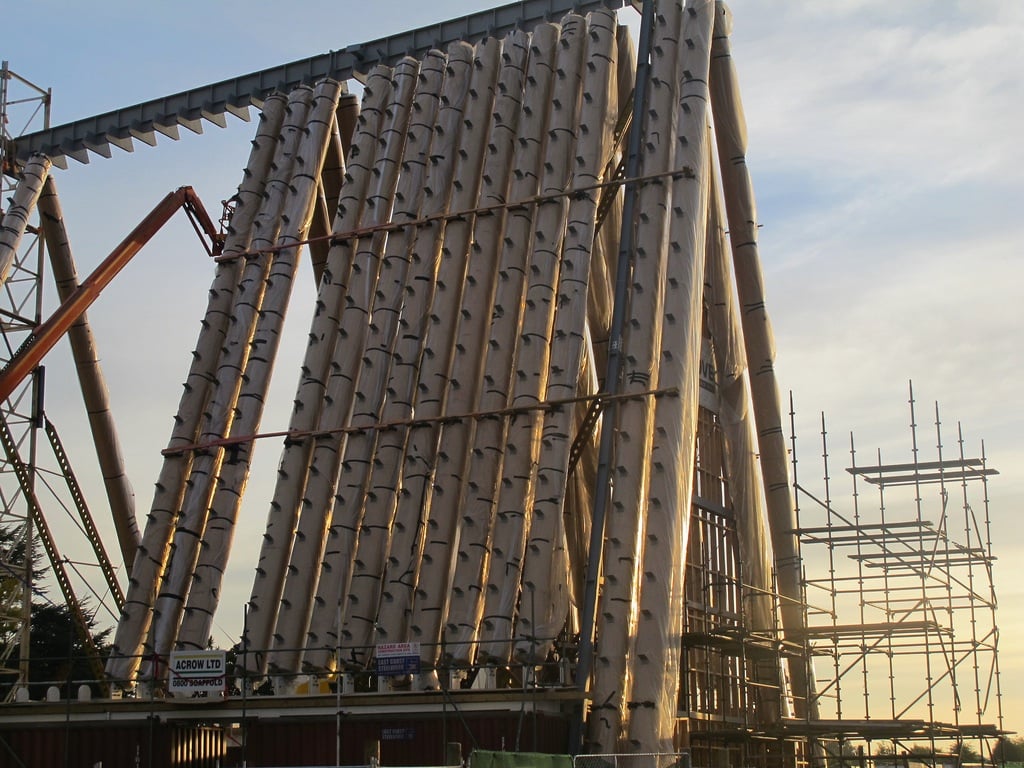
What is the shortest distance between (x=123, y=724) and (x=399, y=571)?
6.09m

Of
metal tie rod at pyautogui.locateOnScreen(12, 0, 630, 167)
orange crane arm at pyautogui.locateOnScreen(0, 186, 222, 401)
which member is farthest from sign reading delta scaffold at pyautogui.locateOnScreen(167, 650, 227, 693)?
metal tie rod at pyautogui.locateOnScreen(12, 0, 630, 167)

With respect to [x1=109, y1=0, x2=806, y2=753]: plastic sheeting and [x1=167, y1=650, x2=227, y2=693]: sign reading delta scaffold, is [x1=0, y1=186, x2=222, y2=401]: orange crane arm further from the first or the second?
[x1=167, y1=650, x2=227, y2=693]: sign reading delta scaffold

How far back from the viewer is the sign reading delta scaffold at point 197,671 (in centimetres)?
2773

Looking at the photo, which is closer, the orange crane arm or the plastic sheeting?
the plastic sheeting

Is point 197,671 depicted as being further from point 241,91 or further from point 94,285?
point 241,91

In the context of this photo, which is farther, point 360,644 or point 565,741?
point 360,644

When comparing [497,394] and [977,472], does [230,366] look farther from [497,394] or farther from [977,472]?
[977,472]

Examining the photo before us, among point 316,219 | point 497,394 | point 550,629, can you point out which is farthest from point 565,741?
point 316,219

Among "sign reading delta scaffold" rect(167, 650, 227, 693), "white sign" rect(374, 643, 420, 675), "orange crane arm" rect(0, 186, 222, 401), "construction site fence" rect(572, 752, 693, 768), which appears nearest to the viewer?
"construction site fence" rect(572, 752, 693, 768)

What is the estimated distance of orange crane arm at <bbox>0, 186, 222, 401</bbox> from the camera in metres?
35.6

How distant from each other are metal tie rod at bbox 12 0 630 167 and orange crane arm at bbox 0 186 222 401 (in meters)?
1.95

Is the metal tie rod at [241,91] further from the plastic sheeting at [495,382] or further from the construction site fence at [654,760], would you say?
the construction site fence at [654,760]

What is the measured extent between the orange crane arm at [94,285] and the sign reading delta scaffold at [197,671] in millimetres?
10329

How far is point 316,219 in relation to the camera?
39.2 metres
